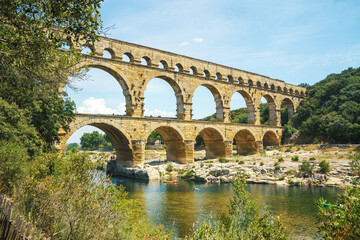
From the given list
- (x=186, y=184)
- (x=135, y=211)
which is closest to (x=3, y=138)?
(x=135, y=211)

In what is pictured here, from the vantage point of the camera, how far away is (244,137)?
36.5 m

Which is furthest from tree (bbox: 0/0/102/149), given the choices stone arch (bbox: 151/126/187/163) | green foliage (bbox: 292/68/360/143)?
green foliage (bbox: 292/68/360/143)


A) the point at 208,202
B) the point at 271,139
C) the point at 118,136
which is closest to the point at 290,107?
the point at 271,139

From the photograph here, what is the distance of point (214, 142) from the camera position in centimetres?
3281

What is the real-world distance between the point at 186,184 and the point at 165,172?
4.45m

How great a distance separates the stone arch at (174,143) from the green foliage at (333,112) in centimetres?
1998

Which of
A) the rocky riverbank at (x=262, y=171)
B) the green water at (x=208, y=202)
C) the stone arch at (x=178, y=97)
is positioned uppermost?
the stone arch at (x=178, y=97)

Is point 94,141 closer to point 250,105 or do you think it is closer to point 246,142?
point 246,142

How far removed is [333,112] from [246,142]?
12.9 metres

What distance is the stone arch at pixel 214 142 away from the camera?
105 feet

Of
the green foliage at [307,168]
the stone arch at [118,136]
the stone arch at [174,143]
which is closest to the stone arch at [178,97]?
the stone arch at [174,143]

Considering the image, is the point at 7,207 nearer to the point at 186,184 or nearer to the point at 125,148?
the point at 186,184

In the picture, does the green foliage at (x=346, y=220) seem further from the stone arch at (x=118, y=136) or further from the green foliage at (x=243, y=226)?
the stone arch at (x=118, y=136)

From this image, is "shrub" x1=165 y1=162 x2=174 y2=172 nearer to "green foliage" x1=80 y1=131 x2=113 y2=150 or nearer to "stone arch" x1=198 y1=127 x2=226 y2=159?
"stone arch" x1=198 y1=127 x2=226 y2=159
